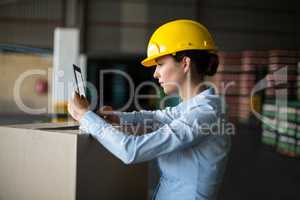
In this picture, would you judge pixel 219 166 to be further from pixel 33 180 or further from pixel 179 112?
pixel 33 180

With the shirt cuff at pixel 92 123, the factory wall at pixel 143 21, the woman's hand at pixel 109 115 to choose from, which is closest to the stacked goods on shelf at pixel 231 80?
the factory wall at pixel 143 21

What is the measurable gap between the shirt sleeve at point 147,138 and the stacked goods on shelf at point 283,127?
5328 millimetres

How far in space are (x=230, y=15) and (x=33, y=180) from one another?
1156 cm

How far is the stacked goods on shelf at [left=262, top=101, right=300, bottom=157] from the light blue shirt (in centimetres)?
515

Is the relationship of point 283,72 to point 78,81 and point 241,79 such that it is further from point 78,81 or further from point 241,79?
point 78,81

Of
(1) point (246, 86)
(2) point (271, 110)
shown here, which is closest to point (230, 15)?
(1) point (246, 86)

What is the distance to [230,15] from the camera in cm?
1203

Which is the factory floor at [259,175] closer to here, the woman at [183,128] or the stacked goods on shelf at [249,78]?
the stacked goods on shelf at [249,78]

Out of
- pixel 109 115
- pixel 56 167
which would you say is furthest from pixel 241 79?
pixel 56 167

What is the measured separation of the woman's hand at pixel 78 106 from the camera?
1.25 metres

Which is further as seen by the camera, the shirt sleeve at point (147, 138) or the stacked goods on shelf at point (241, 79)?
the stacked goods on shelf at point (241, 79)

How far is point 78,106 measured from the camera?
49.2 inches

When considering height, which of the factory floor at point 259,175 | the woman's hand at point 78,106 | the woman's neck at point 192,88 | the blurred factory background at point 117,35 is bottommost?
the factory floor at point 259,175

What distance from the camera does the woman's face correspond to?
54.2 inches
